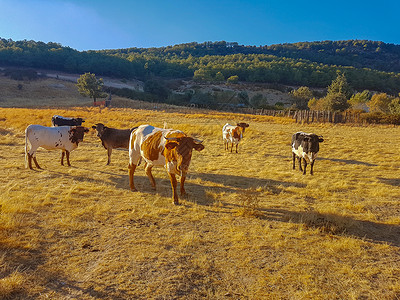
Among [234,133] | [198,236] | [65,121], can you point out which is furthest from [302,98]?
[198,236]

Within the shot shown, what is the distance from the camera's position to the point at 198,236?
203 inches

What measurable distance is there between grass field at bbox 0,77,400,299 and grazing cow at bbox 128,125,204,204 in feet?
3.22

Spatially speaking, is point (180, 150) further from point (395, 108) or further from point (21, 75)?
point (21, 75)

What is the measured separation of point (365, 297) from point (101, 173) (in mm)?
9227

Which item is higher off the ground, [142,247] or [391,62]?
[391,62]

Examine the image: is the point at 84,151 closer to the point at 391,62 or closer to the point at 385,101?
the point at 385,101

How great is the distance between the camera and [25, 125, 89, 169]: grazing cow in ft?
32.0

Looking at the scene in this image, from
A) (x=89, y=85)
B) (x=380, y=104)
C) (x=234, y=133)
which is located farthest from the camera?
(x=89, y=85)

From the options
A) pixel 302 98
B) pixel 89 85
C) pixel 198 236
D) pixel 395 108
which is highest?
pixel 302 98

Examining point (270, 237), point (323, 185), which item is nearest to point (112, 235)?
point (270, 237)

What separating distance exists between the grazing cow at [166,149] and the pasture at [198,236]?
3.24 feet

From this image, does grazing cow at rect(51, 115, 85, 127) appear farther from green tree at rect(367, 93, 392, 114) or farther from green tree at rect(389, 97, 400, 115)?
green tree at rect(367, 93, 392, 114)

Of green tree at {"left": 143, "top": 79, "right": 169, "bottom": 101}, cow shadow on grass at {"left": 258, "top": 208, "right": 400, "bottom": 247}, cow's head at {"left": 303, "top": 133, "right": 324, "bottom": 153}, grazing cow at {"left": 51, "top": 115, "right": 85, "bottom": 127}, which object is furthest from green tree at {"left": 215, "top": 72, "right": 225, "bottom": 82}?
cow shadow on grass at {"left": 258, "top": 208, "right": 400, "bottom": 247}

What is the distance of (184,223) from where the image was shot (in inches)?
227
